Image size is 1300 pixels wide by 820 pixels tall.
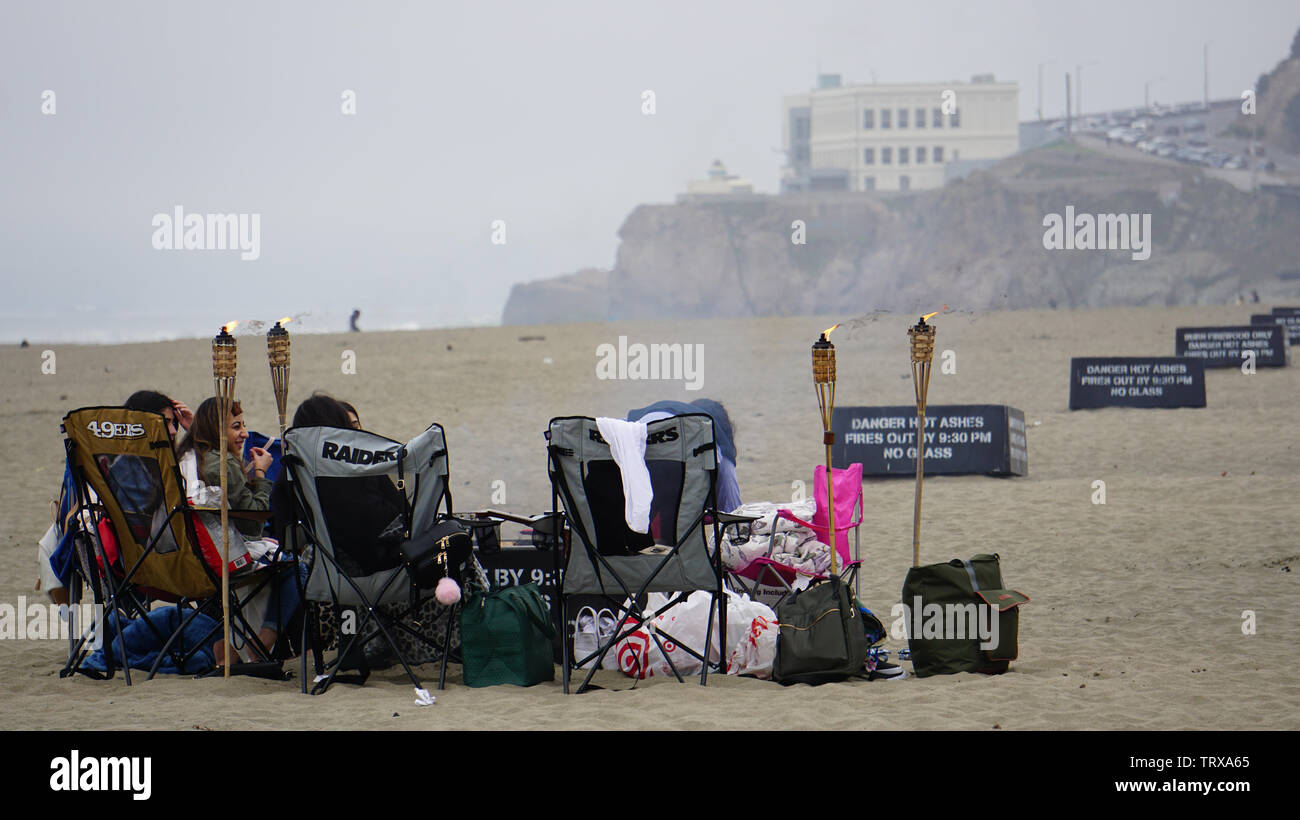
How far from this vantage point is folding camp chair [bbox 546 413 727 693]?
18.3ft

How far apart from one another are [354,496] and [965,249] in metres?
82.9

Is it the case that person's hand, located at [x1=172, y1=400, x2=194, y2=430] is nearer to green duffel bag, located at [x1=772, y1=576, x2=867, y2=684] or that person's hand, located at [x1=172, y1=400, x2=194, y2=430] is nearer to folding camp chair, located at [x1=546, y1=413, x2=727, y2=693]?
folding camp chair, located at [x1=546, y1=413, x2=727, y2=693]

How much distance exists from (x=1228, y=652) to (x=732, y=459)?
2.56 m

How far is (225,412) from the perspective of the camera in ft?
19.3

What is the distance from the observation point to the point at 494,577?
6.57 metres

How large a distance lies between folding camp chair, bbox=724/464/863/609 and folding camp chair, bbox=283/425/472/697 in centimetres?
157

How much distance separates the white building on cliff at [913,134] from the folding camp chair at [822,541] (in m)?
109

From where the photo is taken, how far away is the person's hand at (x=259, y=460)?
20.8 feet

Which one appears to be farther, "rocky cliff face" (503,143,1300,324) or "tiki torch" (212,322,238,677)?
"rocky cliff face" (503,143,1300,324)
